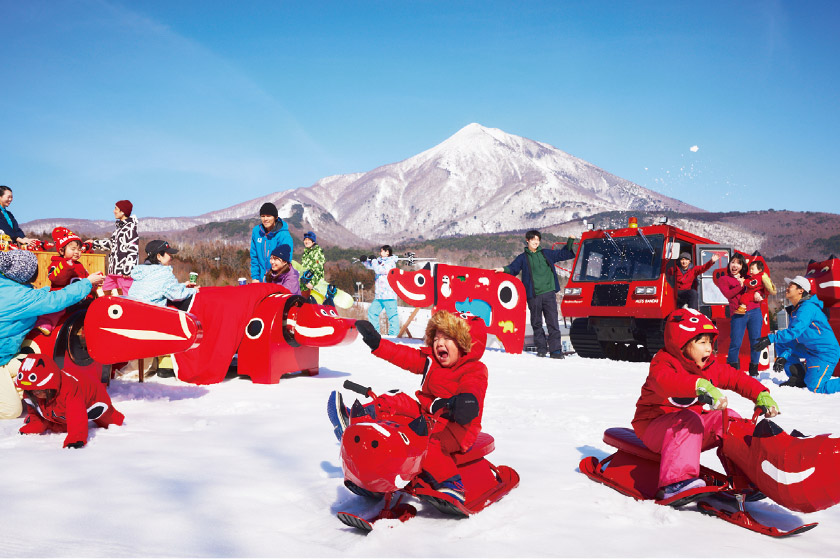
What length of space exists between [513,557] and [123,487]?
2.06m

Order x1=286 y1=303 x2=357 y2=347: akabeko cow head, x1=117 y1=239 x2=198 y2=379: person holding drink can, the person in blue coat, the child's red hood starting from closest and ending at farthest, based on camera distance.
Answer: the child's red hood < x1=117 y1=239 x2=198 y2=379: person holding drink can < x1=286 y1=303 x2=357 y2=347: akabeko cow head < the person in blue coat

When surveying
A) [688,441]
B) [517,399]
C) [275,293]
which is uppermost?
[275,293]

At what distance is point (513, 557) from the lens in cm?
270

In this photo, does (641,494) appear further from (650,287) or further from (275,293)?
(650,287)

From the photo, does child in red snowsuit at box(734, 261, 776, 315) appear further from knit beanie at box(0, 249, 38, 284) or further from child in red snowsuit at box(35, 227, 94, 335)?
knit beanie at box(0, 249, 38, 284)

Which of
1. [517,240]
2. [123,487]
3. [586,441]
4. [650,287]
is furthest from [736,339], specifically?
[517,240]

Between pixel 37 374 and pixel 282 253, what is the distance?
358 cm

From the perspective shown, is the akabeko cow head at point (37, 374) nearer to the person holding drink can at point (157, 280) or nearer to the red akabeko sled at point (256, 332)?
the red akabeko sled at point (256, 332)

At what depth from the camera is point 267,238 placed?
25.6 ft

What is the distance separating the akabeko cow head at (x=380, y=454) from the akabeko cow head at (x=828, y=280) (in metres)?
8.18

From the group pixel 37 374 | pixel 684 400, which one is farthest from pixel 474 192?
pixel 684 400

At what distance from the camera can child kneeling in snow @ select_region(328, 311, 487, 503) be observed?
10.3ft

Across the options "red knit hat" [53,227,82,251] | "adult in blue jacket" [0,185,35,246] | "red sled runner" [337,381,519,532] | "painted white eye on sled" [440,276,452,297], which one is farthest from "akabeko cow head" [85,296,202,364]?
"painted white eye on sled" [440,276,452,297]

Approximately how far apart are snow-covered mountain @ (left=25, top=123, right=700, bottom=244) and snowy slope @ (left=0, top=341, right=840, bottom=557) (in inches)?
3728
